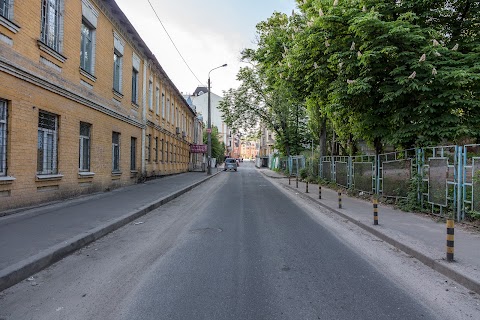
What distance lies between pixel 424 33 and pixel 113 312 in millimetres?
10528

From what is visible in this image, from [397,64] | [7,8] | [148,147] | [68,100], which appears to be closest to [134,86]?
[148,147]

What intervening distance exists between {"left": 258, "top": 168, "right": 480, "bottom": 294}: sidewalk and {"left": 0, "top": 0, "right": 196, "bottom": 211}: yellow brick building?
Result: 8562 mm

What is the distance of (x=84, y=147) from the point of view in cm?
1239

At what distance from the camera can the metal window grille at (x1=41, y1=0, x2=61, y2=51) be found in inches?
376

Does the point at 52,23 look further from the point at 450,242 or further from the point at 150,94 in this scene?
the point at 150,94

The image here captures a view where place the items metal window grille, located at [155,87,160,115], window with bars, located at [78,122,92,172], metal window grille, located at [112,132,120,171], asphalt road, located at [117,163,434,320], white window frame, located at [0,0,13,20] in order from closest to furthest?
asphalt road, located at [117,163,434,320] < white window frame, located at [0,0,13,20] < window with bars, located at [78,122,92,172] < metal window grille, located at [112,132,120,171] < metal window grille, located at [155,87,160,115]

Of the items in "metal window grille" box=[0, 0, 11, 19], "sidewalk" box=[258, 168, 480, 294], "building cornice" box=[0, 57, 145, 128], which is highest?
"metal window grille" box=[0, 0, 11, 19]

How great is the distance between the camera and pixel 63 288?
402 centimetres

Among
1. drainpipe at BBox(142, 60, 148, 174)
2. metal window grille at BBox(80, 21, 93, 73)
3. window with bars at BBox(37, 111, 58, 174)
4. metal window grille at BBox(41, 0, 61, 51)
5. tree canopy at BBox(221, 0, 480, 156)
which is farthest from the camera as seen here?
drainpipe at BBox(142, 60, 148, 174)

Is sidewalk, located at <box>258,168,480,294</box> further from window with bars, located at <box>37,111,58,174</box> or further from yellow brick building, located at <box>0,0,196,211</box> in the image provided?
window with bars, located at <box>37,111,58,174</box>

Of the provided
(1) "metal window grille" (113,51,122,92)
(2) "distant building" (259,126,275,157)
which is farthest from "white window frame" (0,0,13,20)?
(2) "distant building" (259,126,275,157)

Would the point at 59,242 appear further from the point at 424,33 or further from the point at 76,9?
the point at 424,33

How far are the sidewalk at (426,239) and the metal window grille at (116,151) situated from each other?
10.2m

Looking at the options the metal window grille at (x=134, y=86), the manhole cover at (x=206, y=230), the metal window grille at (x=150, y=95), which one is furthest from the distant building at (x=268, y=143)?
the manhole cover at (x=206, y=230)
